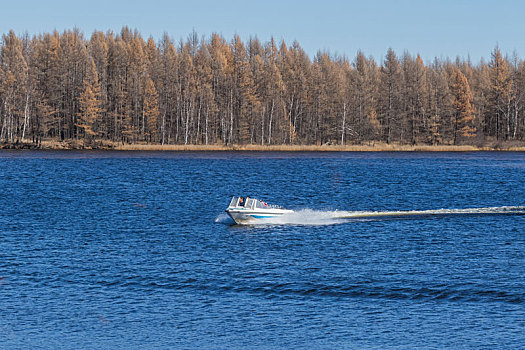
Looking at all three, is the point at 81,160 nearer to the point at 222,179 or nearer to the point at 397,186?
the point at 222,179

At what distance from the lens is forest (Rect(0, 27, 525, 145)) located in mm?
152125

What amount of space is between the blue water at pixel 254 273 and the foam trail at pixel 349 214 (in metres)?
0.59

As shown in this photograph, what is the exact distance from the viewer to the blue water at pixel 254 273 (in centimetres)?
2612

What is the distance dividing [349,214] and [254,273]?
22048 mm

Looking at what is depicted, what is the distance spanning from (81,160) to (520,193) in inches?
2984

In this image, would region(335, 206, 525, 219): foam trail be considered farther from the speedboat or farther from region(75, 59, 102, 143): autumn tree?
region(75, 59, 102, 143): autumn tree

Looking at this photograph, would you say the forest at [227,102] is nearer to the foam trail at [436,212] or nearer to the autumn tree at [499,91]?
the autumn tree at [499,91]

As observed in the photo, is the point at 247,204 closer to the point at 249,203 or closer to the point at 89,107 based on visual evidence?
the point at 249,203

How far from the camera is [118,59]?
168m

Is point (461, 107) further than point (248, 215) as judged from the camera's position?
Yes

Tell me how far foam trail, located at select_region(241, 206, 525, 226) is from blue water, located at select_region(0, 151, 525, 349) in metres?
0.59

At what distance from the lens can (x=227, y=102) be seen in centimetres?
16325

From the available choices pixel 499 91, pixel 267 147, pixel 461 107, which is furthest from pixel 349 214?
pixel 499 91

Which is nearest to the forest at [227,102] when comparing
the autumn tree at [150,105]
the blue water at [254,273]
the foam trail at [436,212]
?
the autumn tree at [150,105]
